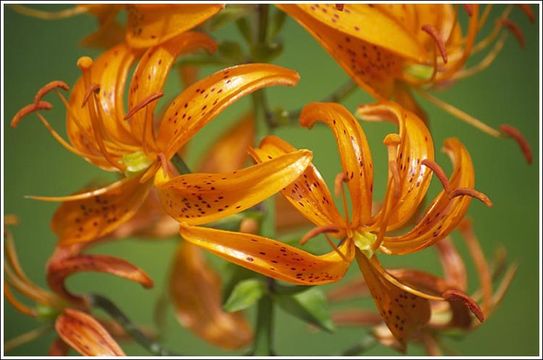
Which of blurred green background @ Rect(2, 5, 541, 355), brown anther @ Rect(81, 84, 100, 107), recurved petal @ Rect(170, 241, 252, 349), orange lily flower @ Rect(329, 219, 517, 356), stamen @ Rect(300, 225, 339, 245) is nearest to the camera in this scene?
stamen @ Rect(300, 225, 339, 245)

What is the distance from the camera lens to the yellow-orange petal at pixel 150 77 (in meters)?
1.17

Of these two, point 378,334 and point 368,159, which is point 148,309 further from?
point 368,159

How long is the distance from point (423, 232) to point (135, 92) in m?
0.34

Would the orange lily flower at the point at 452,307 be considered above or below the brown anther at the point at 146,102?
below

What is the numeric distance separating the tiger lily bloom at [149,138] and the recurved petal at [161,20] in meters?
0.02

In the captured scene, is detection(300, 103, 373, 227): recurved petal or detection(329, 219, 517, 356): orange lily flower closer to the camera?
detection(300, 103, 373, 227): recurved petal

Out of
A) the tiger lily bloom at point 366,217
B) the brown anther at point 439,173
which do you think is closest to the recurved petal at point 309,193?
the tiger lily bloom at point 366,217

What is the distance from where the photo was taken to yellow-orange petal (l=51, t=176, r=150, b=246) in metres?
1.25

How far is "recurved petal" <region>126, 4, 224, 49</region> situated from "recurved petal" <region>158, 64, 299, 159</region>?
9cm

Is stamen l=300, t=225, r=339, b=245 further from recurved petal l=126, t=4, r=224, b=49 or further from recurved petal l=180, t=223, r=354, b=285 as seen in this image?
recurved petal l=126, t=4, r=224, b=49

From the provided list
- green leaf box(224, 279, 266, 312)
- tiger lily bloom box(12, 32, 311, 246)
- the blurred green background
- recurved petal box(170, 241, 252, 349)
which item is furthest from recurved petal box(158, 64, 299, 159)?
the blurred green background

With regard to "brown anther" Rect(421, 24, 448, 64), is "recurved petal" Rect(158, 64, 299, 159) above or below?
below

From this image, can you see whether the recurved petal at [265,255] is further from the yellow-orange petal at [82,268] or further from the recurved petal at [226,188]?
the yellow-orange petal at [82,268]

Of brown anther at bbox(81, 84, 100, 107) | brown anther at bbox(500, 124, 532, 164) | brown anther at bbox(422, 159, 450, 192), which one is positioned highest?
brown anther at bbox(81, 84, 100, 107)
